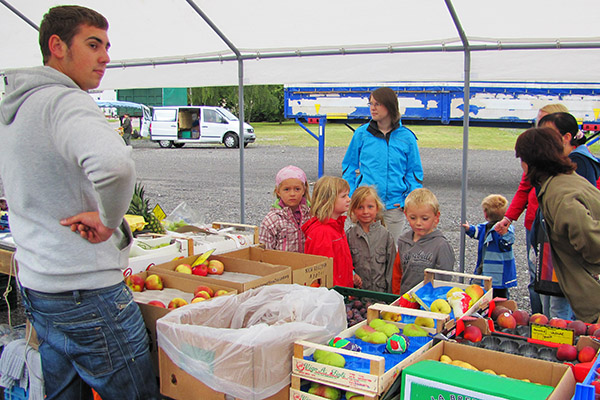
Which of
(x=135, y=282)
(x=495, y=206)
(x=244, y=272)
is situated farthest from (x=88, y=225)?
(x=495, y=206)

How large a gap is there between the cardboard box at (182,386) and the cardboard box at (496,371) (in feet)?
1.74

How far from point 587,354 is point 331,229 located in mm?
1764

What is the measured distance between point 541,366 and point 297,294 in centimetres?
99

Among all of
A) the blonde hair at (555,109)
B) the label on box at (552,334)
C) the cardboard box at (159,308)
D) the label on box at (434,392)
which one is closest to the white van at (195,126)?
the blonde hair at (555,109)

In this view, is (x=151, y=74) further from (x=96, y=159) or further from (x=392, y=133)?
(x=96, y=159)

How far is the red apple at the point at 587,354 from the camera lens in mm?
1971

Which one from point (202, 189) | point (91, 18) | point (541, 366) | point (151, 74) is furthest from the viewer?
point (202, 189)

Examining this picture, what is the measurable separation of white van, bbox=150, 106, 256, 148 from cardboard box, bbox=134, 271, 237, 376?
1710 cm

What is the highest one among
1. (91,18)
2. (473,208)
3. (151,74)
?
(151,74)

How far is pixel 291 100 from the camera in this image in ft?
35.5

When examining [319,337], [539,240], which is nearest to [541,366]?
[319,337]

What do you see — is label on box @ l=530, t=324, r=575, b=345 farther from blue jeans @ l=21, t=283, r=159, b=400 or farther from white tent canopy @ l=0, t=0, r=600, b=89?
white tent canopy @ l=0, t=0, r=600, b=89

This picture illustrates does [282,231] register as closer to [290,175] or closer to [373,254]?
[290,175]

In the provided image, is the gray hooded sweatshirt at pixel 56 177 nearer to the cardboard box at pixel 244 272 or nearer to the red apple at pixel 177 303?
the red apple at pixel 177 303
